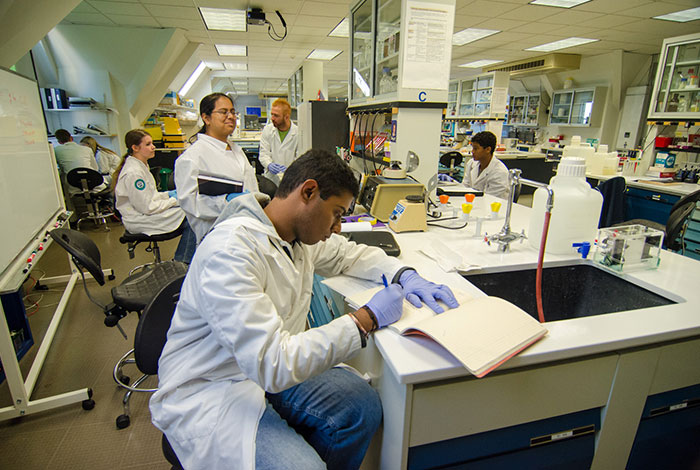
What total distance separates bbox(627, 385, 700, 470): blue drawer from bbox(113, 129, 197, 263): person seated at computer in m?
2.58

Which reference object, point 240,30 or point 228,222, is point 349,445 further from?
point 240,30

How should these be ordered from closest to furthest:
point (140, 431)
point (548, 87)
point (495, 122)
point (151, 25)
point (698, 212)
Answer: point (140, 431), point (698, 212), point (151, 25), point (495, 122), point (548, 87)

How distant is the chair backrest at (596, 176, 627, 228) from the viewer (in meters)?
3.04

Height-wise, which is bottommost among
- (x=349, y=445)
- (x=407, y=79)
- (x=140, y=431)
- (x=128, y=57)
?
(x=140, y=431)

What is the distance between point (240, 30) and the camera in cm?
547

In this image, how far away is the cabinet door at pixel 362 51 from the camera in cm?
279

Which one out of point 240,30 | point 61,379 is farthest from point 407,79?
point 240,30

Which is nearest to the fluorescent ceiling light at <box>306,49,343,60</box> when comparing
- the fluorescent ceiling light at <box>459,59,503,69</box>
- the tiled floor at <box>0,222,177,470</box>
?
the fluorescent ceiling light at <box>459,59,503,69</box>

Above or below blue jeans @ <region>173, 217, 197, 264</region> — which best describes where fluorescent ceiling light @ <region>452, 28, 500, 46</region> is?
above

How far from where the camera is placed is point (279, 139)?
4.18 meters

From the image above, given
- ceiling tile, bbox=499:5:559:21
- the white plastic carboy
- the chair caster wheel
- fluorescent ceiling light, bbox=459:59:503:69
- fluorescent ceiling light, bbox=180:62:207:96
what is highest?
fluorescent ceiling light, bbox=459:59:503:69

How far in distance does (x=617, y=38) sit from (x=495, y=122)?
6.74 feet

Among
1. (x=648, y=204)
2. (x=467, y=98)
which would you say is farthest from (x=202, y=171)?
(x=467, y=98)

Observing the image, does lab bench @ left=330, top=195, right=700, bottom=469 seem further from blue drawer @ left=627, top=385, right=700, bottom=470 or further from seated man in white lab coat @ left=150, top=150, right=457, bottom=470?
seated man in white lab coat @ left=150, top=150, right=457, bottom=470
